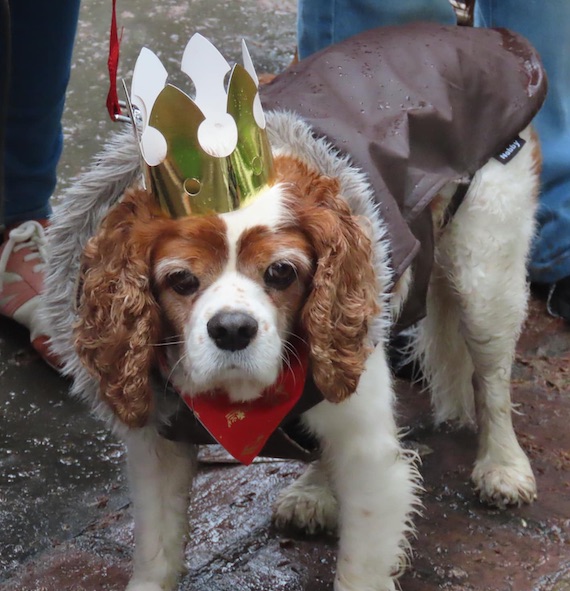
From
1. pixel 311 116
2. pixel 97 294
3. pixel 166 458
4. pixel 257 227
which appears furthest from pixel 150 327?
pixel 311 116

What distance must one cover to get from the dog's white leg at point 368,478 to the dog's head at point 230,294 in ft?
0.57

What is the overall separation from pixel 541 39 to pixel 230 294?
2.43 meters

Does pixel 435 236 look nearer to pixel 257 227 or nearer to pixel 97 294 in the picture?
pixel 257 227

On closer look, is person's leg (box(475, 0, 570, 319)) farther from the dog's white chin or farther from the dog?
the dog's white chin

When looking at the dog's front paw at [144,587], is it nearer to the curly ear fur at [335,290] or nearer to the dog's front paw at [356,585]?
the dog's front paw at [356,585]

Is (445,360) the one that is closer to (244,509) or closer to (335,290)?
(244,509)

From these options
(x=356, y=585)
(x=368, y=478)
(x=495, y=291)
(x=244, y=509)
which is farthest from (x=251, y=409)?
(x=495, y=291)

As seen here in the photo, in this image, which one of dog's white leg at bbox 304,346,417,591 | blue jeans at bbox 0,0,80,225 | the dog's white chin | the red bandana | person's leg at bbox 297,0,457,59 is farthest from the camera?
blue jeans at bbox 0,0,80,225

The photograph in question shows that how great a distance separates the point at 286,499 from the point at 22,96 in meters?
1.76

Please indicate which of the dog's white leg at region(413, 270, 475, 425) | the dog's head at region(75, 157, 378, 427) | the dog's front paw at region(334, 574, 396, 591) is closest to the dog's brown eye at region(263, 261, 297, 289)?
the dog's head at region(75, 157, 378, 427)

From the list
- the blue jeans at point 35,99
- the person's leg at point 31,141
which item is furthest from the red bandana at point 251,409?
the blue jeans at point 35,99

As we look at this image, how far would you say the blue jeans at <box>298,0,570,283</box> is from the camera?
3545 millimetres

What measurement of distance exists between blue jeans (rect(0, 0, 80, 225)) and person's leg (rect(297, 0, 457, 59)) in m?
0.86

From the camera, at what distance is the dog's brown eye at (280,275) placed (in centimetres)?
236
